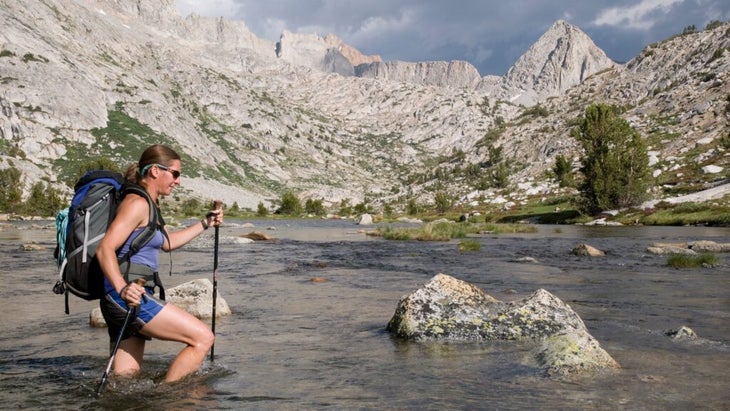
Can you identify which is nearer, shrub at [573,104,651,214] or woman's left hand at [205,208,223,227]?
woman's left hand at [205,208,223,227]

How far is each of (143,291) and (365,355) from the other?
498cm

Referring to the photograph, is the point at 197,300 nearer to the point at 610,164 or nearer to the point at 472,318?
the point at 472,318

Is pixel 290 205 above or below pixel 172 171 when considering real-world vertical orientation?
above

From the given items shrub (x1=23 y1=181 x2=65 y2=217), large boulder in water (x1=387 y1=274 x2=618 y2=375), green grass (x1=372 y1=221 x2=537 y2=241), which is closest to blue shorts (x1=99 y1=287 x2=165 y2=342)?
large boulder in water (x1=387 y1=274 x2=618 y2=375)

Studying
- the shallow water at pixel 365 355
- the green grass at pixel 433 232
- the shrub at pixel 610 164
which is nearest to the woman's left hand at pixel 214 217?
the shallow water at pixel 365 355

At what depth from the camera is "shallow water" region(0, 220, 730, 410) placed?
305 inches

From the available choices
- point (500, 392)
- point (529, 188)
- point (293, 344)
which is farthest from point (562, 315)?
point (529, 188)

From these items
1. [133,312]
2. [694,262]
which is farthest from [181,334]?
[694,262]

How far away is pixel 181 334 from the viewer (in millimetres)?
7414

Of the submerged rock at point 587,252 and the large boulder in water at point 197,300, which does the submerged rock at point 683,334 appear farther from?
the submerged rock at point 587,252

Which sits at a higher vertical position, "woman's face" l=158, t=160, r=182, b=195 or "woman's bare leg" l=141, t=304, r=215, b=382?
"woman's face" l=158, t=160, r=182, b=195

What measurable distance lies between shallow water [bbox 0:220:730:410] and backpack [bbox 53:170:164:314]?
1.80m

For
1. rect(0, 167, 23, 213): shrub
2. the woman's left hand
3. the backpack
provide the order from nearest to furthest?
the backpack < the woman's left hand < rect(0, 167, 23, 213): shrub

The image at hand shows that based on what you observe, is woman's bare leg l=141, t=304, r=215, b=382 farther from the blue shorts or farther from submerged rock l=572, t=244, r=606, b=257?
submerged rock l=572, t=244, r=606, b=257
